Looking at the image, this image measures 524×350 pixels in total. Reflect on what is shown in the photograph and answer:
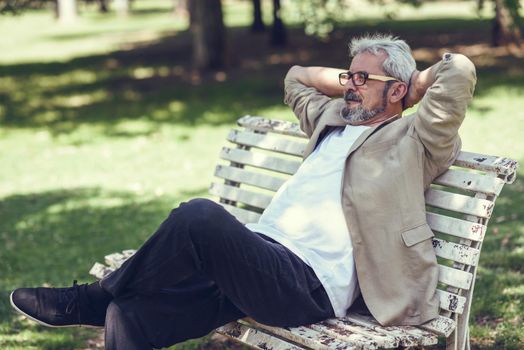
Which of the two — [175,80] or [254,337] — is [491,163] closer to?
[254,337]

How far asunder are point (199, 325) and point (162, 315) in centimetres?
18

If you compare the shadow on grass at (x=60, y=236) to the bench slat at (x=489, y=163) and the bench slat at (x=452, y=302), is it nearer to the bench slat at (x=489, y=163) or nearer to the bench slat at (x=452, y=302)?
the bench slat at (x=452, y=302)

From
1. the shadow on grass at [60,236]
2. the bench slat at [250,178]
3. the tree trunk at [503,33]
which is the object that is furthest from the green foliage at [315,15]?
the bench slat at [250,178]

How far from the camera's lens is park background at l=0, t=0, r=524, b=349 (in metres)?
5.70

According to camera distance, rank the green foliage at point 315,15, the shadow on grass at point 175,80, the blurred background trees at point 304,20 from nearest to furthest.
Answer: the shadow on grass at point 175,80, the blurred background trees at point 304,20, the green foliage at point 315,15

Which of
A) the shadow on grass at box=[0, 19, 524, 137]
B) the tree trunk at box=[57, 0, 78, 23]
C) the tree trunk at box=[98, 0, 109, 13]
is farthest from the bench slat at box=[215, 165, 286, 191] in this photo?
the tree trunk at box=[98, 0, 109, 13]

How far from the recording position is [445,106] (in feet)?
11.8

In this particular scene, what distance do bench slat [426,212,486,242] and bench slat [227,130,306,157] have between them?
3.08 ft

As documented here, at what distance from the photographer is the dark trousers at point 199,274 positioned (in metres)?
3.52

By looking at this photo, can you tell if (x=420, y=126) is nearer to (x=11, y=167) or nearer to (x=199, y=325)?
(x=199, y=325)

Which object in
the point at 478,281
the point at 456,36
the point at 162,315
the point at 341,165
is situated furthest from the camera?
the point at 456,36

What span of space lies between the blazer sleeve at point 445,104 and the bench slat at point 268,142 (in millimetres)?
1004

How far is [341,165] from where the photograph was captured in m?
3.96

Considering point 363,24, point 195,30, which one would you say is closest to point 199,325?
point 195,30
